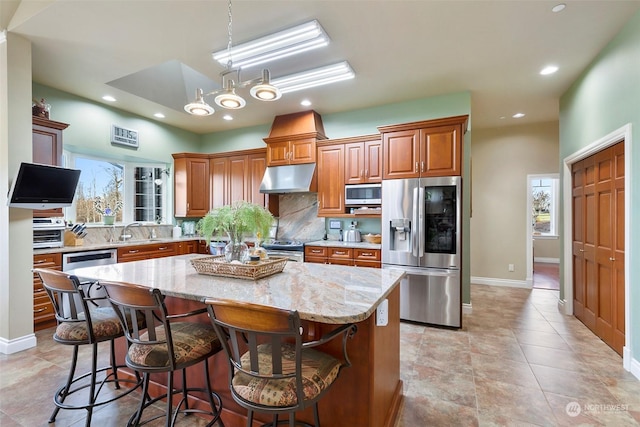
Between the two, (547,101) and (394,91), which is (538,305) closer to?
(547,101)

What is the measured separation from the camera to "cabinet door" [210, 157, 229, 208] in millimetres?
5645

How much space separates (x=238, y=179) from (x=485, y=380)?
4642 millimetres

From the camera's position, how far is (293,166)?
15.8ft

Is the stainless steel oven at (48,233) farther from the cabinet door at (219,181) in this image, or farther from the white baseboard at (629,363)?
the white baseboard at (629,363)

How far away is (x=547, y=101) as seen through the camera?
14.6ft

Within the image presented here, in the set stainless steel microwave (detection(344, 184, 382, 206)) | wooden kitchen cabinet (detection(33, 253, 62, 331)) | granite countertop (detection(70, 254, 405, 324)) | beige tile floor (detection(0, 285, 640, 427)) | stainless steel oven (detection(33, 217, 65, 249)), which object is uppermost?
stainless steel microwave (detection(344, 184, 382, 206))

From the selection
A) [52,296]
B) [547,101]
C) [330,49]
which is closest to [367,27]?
[330,49]

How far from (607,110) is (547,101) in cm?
166

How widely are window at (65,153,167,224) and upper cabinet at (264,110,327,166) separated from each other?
2.35m

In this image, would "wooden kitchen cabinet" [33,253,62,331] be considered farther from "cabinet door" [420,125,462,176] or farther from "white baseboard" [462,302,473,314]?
"white baseboard" [462,302,473,314]

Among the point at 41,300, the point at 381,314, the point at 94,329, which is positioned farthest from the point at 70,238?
the point at 381,314

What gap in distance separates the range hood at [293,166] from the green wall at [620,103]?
11.0 ft

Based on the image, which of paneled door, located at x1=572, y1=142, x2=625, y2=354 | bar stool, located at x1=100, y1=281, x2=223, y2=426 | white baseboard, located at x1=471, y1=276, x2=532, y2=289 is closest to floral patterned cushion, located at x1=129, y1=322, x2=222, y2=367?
bar stool, located at x1=100, y1=281, x2=223, y2=426

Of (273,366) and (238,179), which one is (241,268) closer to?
(273,366)
